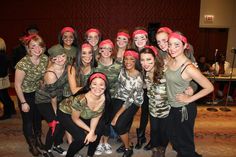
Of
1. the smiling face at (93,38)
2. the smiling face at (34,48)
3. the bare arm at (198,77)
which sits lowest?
the bare arm at (198,77)

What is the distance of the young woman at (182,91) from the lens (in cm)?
267

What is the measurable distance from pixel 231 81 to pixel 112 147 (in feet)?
12.5

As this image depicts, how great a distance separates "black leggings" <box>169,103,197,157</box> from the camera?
111 inches

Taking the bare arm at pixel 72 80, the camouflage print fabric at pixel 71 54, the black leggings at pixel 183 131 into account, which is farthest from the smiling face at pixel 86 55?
the black leggings at pixel 183 131

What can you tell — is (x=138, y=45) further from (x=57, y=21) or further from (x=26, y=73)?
(x=57, y=21)

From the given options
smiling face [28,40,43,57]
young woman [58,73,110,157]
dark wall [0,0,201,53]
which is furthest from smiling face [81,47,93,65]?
dark wall [0,0,201,53]

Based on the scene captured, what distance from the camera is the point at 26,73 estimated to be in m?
3.29

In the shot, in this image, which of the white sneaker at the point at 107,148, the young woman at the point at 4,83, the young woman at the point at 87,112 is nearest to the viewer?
the young woman at the point at 87,112

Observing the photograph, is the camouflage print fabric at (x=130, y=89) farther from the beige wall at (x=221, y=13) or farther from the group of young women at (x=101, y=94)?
the beige wall at (x=221, y=13)

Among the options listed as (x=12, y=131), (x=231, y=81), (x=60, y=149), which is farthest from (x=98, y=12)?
(x=60, y=149)

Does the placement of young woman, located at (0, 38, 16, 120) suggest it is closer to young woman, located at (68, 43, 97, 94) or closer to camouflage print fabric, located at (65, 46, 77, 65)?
camouflage print fabric, located at (65, 46, 77, 65)

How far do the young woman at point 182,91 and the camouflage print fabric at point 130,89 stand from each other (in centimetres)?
57

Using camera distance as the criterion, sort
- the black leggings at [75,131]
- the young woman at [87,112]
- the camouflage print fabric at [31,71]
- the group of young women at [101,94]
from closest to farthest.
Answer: the group of young women at [101,94]
the young woman at [87,112]
the black leggings at [75,131]
the camouflage print fabric at [31,71]

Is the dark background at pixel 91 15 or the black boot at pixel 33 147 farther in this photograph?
the dark background at pixel 91 15
